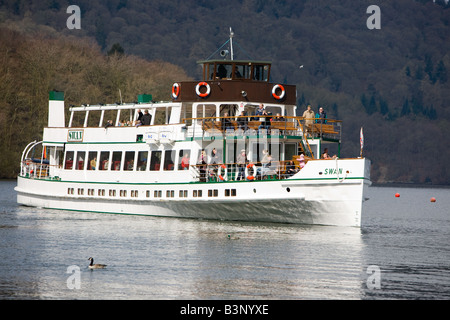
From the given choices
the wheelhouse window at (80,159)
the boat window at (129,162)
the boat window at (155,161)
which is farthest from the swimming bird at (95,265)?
the wheelhouse window at (80,159)

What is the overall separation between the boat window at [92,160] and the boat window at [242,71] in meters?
8.96

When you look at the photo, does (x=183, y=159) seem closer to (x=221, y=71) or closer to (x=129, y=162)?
(x=129, y=162)

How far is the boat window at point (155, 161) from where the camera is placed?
42.1 meters

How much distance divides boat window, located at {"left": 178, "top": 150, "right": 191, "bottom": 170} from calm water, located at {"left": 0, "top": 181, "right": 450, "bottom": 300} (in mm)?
2611

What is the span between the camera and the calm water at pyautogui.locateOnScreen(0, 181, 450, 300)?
23594 millimetres

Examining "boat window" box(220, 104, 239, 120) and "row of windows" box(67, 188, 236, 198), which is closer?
"row of windows" box(67, 188, 236, 198)

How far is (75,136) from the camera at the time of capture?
46.8 m

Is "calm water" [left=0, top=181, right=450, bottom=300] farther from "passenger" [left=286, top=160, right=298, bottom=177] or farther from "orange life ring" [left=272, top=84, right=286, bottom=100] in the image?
"orange life ring" [left=272, top=84, right=286, bottom=100]

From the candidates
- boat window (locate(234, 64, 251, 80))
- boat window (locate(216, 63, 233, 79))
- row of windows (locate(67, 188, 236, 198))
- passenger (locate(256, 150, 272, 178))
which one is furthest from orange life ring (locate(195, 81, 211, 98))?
passenger (locate(256, 150, 272, 178))

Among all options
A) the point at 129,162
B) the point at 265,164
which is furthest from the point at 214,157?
the point at 129,162

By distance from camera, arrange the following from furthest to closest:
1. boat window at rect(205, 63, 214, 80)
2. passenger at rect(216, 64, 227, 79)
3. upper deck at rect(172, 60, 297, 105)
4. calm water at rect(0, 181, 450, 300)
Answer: boat window at rect(205, 63, 214, 80) < passenger at rect(216, 64, 227, 79) < upper deck at rect(172, 60, 297, 105) < calm water at rect(0, 181, 450, 300)

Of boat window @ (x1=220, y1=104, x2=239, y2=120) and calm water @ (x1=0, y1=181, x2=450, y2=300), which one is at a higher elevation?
boat window @ (x1=220, y1=104, x2=239, y2=120)

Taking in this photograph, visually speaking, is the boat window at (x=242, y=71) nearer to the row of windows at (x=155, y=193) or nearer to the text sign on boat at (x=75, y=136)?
the row of windows at (x=155, y=193)

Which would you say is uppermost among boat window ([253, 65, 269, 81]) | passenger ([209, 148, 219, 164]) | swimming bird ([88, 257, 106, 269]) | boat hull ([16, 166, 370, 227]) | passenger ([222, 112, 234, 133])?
boat window ([253, 65, 269, 81])
